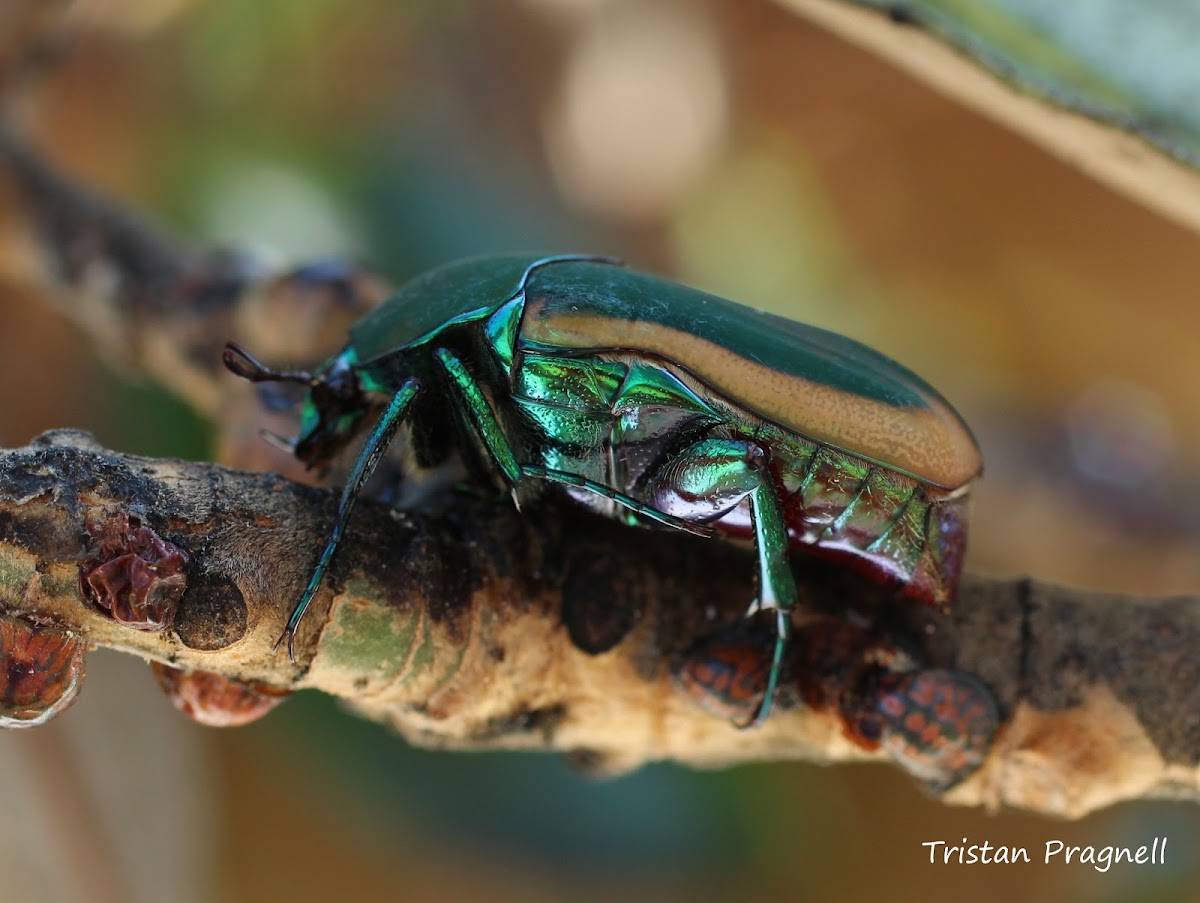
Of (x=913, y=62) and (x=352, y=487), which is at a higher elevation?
(x=913, y=62)

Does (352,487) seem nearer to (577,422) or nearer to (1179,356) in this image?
(577,422)

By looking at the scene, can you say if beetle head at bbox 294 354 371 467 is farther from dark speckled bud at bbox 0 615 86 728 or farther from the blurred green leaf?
the blurred green leaf

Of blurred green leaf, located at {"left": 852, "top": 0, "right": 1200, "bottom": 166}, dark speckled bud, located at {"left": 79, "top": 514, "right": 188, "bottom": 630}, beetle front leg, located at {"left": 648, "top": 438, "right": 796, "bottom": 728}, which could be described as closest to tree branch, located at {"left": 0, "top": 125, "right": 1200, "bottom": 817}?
dark speckled bud, located at {"left": 79, "top": 514, "right": 188, "bottom": 630}

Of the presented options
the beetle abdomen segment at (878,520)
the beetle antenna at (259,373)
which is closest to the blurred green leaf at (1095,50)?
the beetle abdomen segment at (878,520)

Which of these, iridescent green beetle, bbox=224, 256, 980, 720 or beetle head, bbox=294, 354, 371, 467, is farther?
beetle head, bbox=294, 354, 371, 467

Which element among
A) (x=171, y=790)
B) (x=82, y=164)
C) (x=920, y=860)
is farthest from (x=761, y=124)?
(x=171, y=790)

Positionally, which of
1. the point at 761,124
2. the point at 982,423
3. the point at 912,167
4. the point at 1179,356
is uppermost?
the point at 761,124
